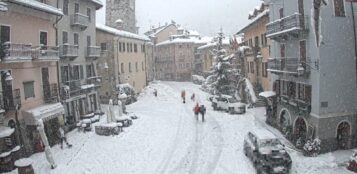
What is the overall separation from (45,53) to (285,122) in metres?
18.7

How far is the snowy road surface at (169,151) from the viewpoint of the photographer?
21.5 m

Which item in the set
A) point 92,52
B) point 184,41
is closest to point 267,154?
point 92,52

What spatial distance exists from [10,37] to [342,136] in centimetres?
2167

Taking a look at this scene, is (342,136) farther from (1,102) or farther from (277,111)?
(1,102)

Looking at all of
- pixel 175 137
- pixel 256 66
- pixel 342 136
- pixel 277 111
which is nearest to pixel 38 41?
pixel 175 137

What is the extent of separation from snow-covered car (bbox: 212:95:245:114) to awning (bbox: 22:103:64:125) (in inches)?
706

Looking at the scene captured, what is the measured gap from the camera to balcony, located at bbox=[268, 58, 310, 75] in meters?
25.9

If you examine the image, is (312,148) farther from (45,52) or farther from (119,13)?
(119,13)

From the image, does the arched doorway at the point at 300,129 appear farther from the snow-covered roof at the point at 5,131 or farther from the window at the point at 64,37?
the window at the point at 64,37

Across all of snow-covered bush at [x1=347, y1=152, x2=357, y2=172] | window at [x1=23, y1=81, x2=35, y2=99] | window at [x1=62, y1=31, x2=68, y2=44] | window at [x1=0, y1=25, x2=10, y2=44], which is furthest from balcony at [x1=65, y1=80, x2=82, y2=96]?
snow-covered bush at [x1=347, y1=152, x2=357, y2=172]

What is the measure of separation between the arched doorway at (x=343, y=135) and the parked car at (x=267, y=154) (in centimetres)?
548

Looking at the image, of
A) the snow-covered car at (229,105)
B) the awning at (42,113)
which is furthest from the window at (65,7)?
the snow-covered car at (229,105)

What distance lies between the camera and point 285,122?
30.2 meters

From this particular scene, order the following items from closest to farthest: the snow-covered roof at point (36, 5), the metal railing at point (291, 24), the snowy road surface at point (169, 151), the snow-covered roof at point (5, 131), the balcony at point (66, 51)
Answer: the snow-covered roof at point (5, 131)
the snowy road surface at point (169, 151)
the snow-covered roof at point (36, 5)
the metal railing at point (291, 24)
the balcony at point (66, 51)
